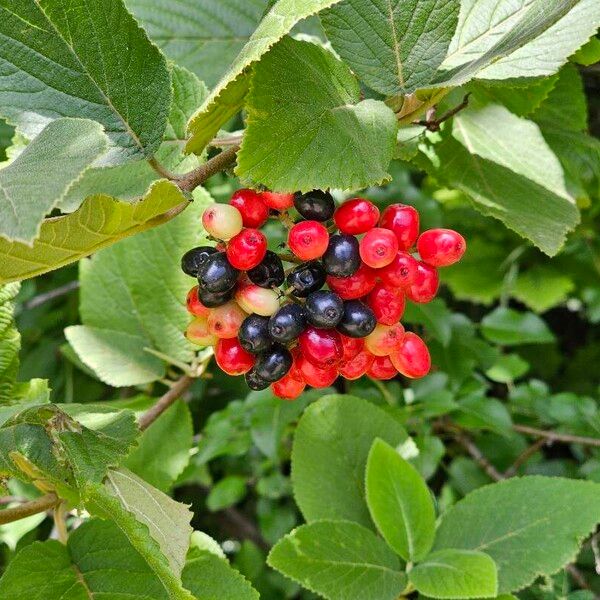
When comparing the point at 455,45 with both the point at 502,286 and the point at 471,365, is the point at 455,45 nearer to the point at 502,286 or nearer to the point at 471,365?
the point at 471,365

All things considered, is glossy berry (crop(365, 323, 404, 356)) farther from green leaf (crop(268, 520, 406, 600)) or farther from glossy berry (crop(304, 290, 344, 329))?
green leaf (crop(268, 520, 406, 600))

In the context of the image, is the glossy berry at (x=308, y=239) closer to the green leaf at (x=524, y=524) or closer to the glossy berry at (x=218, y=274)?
the glossy berry at (x=218, y=274)

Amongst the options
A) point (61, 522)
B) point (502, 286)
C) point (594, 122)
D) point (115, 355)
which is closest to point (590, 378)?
point (502, 286)

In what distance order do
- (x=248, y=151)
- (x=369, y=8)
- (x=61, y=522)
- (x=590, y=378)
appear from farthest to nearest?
(x=590, y=378)
(x=61, y=522)
(x=369, y=8)
(x=248, y=151)

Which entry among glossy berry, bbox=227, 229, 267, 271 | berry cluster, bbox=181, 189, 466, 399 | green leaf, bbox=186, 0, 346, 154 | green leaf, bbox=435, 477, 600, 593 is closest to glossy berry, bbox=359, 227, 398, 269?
berry cluster, bbox=181, 189, 466, 399

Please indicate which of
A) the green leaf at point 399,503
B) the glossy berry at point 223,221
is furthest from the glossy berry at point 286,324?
the green leaf at point 399,503
